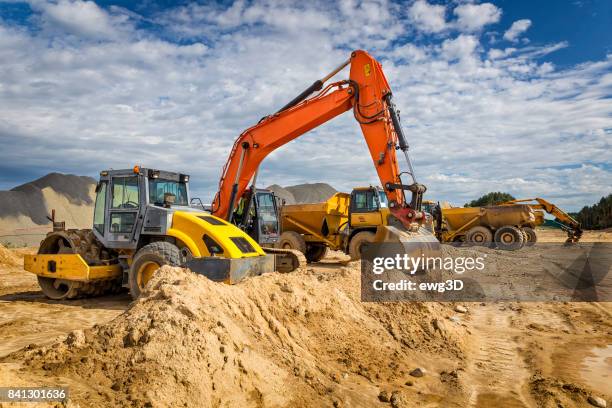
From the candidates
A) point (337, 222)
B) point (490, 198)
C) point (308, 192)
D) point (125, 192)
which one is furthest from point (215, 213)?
point (308, 192)

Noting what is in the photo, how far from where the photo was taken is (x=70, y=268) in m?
8.35

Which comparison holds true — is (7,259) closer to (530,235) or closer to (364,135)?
(364,135)

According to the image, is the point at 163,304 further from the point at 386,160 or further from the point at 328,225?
the point at 328,225

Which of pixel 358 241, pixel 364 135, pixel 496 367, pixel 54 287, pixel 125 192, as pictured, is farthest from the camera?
pixel 358 241

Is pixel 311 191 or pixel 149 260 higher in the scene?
pixel 311 191

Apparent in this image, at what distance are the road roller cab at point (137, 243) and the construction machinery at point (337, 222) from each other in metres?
6.10

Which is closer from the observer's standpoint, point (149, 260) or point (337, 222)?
point (149, 260)

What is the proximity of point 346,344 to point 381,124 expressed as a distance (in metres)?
5.24

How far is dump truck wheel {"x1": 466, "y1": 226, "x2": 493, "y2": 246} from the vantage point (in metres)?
19.4

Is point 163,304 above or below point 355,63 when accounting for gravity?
below

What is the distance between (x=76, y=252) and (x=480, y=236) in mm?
16266

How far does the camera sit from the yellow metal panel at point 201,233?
7.56 meters

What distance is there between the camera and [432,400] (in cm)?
445

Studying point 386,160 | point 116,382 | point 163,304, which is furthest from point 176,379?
point 386,160
